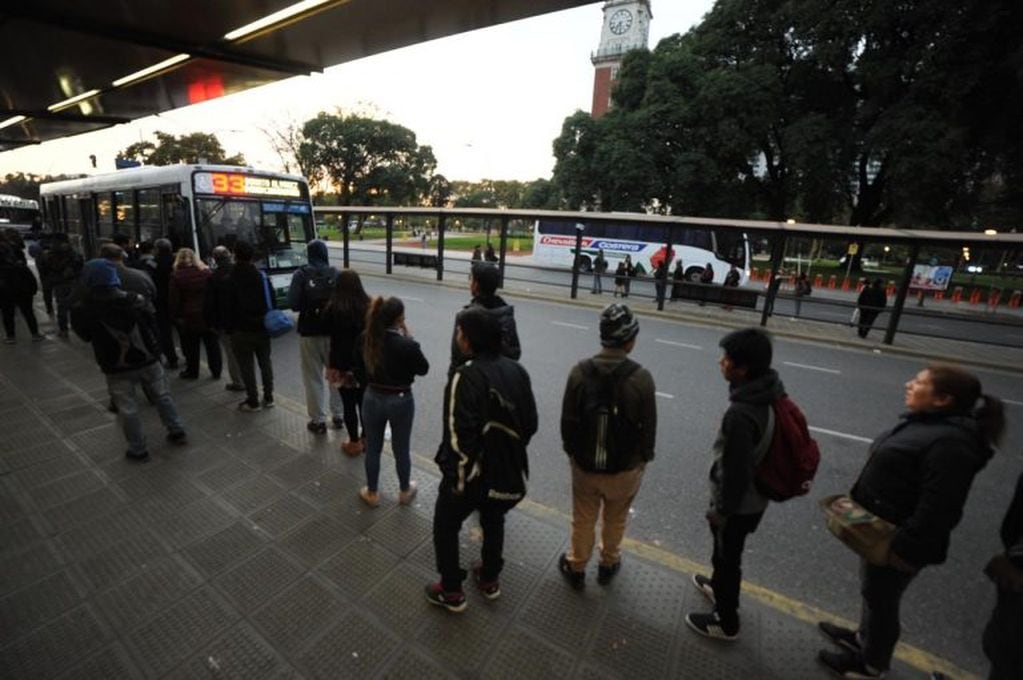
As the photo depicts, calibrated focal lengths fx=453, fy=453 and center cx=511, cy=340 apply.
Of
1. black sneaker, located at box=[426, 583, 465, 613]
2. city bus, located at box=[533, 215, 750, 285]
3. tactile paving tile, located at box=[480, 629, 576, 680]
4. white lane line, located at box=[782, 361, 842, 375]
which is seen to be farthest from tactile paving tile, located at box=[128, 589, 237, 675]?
city bus, located at box=[533, 215, 750, 285]

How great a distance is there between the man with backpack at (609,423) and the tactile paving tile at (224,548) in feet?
7.24

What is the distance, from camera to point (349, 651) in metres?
2.34

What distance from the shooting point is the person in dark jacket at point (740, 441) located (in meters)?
2.17

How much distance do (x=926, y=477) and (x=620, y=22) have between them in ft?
239

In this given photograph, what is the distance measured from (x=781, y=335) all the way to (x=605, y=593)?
11.1m

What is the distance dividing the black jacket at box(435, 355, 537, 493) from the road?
168cm

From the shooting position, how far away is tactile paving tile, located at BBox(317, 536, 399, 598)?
2.77 meters

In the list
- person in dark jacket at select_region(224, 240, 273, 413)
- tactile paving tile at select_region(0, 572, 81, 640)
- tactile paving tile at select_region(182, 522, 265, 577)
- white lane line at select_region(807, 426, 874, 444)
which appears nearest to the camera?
tactile paving tile at select_region(0, 572, 81, 640)

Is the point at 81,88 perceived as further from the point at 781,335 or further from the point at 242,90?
the point at 781,335

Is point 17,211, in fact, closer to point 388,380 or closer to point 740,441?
point 388,380

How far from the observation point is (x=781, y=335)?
11680mm

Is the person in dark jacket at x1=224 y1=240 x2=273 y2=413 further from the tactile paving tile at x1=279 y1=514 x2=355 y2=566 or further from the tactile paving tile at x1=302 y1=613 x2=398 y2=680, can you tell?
the tactile paving tile at x1=302 y1=613 x2=398 y2=680

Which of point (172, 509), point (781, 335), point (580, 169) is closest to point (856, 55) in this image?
point (580, 169)

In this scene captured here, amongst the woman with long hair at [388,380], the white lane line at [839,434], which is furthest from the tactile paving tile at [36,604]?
the white lane line at [839,434]
